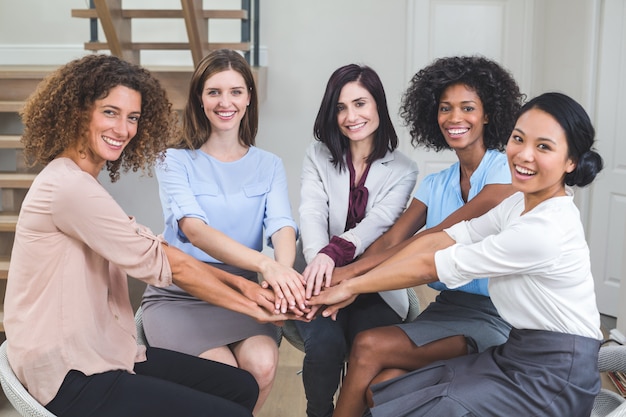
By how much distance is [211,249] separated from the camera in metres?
2.45

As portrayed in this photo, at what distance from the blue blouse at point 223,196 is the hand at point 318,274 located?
273 millimetres

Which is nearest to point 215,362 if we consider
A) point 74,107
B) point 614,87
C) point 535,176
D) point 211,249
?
point 211,249

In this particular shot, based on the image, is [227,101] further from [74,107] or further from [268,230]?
[74,107]

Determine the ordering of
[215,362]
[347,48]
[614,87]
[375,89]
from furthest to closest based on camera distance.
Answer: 1. [347,48]
2. [614,87]
3. [375,89]
4. [215,362]

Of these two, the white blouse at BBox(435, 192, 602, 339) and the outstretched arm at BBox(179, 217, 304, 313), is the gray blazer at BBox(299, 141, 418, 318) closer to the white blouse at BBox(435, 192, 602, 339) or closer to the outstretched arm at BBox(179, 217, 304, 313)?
the outstretched arm at BBox(179, 217, 304, 313)

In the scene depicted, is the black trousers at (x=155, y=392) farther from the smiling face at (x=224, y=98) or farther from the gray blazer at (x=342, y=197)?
the smiling face at (x=224, y=98)

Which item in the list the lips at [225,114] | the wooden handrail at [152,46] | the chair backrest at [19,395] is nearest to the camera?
the chair backrest at [19,395]

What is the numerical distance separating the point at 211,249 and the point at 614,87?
3064 millimetres

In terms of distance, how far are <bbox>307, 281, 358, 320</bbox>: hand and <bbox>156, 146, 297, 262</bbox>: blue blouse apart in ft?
1.24

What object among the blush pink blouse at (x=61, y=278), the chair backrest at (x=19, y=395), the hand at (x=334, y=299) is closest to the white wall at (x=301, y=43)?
the hand at (x=334, y=299)

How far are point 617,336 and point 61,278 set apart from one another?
10.4 feet

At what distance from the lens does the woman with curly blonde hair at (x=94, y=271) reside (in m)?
1.80


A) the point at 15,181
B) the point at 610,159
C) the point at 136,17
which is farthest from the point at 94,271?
the point at 610,159

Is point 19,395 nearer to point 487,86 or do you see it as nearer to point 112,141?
point 112,141
